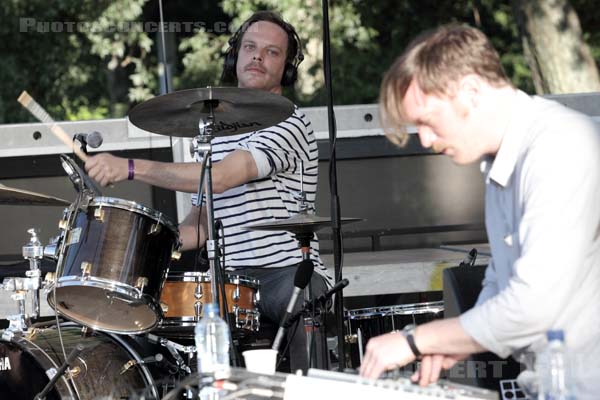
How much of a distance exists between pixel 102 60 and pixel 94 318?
38.0ft

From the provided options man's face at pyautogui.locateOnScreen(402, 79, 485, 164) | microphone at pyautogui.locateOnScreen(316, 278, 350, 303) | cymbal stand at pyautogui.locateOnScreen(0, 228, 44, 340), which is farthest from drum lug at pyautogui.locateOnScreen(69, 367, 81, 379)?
man's face at pyautogui.locateOnScreen(402, 79, 485, 164)

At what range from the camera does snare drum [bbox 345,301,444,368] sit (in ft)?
16.9

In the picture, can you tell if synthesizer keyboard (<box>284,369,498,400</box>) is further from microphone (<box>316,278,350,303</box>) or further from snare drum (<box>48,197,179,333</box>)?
snare drum (<box>48,197,179,333</box>)

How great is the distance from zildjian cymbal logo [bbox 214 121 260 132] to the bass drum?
0.99 meters

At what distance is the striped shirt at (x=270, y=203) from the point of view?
15.3ft

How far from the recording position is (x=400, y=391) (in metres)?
2.14

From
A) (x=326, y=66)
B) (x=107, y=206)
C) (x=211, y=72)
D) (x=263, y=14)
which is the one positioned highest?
(x=211, y=72)

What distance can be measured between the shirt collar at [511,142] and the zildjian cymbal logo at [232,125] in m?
2.07

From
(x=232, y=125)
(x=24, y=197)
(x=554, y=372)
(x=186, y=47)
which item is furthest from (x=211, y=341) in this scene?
(x=186, y=47)

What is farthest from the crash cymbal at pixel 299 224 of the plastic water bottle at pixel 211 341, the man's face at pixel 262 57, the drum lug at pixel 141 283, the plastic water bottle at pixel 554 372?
the plastic water bottle at pixel 554 372

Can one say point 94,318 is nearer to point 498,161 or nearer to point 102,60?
point 498,161

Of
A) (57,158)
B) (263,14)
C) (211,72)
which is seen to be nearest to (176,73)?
(211,72)

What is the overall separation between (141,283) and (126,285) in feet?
0.20

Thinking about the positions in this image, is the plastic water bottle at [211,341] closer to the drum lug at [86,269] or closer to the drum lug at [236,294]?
the drum lug at [86,269]
